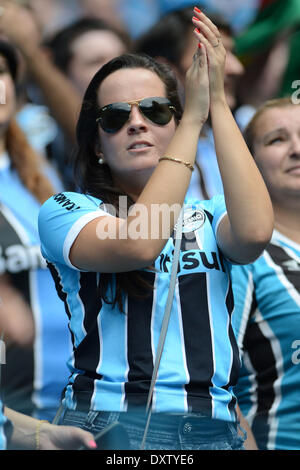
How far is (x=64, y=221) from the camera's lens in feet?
6.25

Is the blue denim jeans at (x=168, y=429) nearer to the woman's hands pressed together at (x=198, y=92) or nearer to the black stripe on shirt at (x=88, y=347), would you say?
the black stripe on shirt at (x=88, y=347)

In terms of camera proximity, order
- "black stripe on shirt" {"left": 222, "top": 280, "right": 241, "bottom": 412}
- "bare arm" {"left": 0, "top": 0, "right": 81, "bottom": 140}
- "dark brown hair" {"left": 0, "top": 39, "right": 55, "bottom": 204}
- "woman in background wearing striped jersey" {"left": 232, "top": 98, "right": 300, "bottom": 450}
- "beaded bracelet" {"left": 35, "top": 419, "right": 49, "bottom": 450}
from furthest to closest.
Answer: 1. "bare arm" {"left": 0, "top": 0, "right": 81, "bottom": 140}
2. "dark brown hair" {"left": 0, "top": 39, "right": 55, "bottom": 204}
3. "woman in background wearing striped jersey" {"left": 232, "top": 98, "right": 300, "bottom": 450}
4. "black stripe on shirt" {"left": 222, "top": 280, "right": 241, "bottom": 412}
5. "beaded bracelet" {"left": 35, "top": 419, "right": 49, "bottom": 450}

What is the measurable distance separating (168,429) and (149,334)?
0.80 ft

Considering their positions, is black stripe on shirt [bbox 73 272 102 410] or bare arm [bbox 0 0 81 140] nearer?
black stripe on shirt [bbox 73 272 102 410]

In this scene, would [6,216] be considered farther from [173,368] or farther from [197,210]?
[173,368]

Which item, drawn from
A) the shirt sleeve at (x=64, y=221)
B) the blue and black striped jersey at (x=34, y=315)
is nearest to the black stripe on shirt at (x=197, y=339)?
the shirt sleeve at (x=64, y=221)

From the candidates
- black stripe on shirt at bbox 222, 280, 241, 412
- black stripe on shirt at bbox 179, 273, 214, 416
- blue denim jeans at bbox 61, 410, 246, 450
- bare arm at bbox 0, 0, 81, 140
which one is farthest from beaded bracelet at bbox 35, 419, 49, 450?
bare arm at bbox 0, 0, 81, 140

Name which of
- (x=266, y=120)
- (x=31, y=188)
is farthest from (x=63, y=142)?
(x=266, y=120)

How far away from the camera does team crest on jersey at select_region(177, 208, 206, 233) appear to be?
2.04 m

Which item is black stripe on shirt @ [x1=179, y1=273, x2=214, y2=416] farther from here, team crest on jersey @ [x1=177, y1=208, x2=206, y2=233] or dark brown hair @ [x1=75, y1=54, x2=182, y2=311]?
dark brown hair @ [x1=75, y1=54, x2=182, y2=311]

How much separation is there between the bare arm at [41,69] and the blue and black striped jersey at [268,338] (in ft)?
3.90

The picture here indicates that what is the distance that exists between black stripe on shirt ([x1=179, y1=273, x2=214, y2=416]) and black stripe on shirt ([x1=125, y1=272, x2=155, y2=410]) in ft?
0.31

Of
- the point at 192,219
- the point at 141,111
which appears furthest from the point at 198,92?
the point at 192,219

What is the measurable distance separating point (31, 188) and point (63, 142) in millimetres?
431
